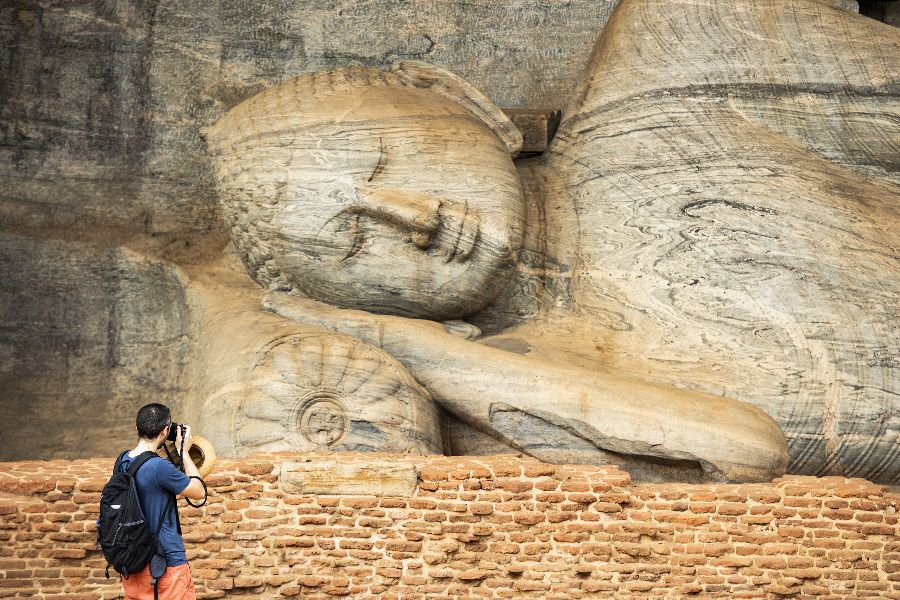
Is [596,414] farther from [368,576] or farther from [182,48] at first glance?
[182,48]

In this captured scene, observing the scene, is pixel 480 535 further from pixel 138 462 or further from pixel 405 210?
pixel 138 462

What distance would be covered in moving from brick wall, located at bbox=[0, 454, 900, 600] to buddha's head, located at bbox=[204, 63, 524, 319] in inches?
41.0

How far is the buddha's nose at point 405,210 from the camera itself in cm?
616

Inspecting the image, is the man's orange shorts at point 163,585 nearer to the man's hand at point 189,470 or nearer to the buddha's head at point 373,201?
the man's hand at point 189,470

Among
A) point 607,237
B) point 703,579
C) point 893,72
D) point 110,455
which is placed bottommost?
point 110,455

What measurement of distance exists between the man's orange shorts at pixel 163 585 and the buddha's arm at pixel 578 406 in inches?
75.6

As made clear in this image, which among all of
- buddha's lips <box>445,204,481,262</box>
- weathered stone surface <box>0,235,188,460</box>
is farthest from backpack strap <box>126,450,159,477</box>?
weathered stone surface <box>0,235,188,460</box>

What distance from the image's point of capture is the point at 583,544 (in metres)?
5.47

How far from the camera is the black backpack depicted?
4230 mm

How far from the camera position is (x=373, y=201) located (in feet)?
20.3

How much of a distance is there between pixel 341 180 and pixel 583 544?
1904 millimetres

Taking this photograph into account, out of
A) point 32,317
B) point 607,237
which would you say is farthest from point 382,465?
point 32,317

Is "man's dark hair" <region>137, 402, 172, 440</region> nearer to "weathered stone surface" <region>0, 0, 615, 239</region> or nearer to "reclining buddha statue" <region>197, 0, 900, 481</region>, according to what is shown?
"reclining buddha statue" <region>197, 0, 900, 481</region>

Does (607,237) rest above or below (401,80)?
below
